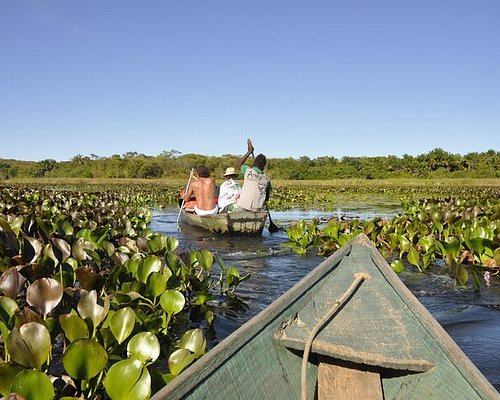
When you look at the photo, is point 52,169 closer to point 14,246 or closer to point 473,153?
point 473,153

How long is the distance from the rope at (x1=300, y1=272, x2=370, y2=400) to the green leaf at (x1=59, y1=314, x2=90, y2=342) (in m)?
0.82

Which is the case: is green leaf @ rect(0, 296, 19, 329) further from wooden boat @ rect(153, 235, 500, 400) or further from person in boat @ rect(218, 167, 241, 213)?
person in boat @ rect(218, 167, 241, 213)

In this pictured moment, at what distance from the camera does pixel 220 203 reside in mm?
9266

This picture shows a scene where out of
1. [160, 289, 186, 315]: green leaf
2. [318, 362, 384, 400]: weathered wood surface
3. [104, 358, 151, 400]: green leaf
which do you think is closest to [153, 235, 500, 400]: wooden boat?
[318, 362, 384, 400]: weathered wood surface

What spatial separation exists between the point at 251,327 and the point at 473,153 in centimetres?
4856

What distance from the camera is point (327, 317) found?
1.86 m

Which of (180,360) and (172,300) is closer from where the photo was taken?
(180,360)

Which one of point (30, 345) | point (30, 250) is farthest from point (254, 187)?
point (30, 345)

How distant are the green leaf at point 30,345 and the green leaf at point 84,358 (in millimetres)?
168

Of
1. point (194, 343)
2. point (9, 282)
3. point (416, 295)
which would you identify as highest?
point (9, 282)

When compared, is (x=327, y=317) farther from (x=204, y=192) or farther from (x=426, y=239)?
(x=204, y=192)

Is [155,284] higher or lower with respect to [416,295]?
higher

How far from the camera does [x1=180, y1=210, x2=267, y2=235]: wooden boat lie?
7898 mm

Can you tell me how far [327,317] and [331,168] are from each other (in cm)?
4618
